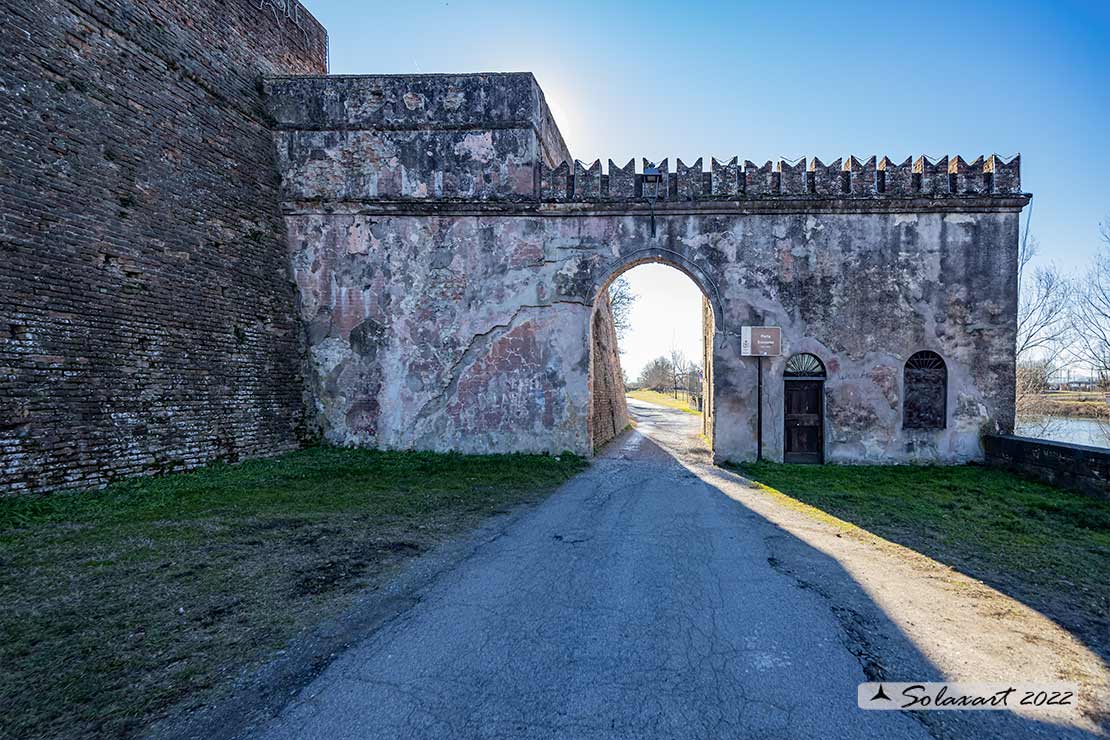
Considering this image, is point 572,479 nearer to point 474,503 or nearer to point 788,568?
point 474,503

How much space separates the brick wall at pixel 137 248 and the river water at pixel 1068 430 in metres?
21.6

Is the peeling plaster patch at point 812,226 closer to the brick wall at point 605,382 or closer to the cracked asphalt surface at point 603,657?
the brick wall at point 605,382

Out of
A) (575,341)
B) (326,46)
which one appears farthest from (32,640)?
(326,46)

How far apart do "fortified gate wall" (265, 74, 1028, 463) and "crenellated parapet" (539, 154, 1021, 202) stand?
45mm

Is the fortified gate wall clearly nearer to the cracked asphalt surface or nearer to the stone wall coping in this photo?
the stone wall coping

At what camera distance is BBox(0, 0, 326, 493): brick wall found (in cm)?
741

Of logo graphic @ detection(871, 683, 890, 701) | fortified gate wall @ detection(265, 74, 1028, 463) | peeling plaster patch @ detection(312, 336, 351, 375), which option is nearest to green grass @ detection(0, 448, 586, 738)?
fortified gate wall @ detection(265, 74, 1028, 463)

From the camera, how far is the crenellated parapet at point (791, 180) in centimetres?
1124

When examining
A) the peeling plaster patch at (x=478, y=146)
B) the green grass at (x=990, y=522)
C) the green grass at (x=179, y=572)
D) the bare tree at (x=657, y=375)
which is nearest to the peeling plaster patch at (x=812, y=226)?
the green grass at (x=990, y=522)

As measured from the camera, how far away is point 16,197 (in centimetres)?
734

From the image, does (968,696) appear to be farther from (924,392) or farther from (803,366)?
(924,392)

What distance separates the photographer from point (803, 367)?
11625 millimetres

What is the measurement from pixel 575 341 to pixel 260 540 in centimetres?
764

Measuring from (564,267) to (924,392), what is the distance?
Answer: 8272mm
